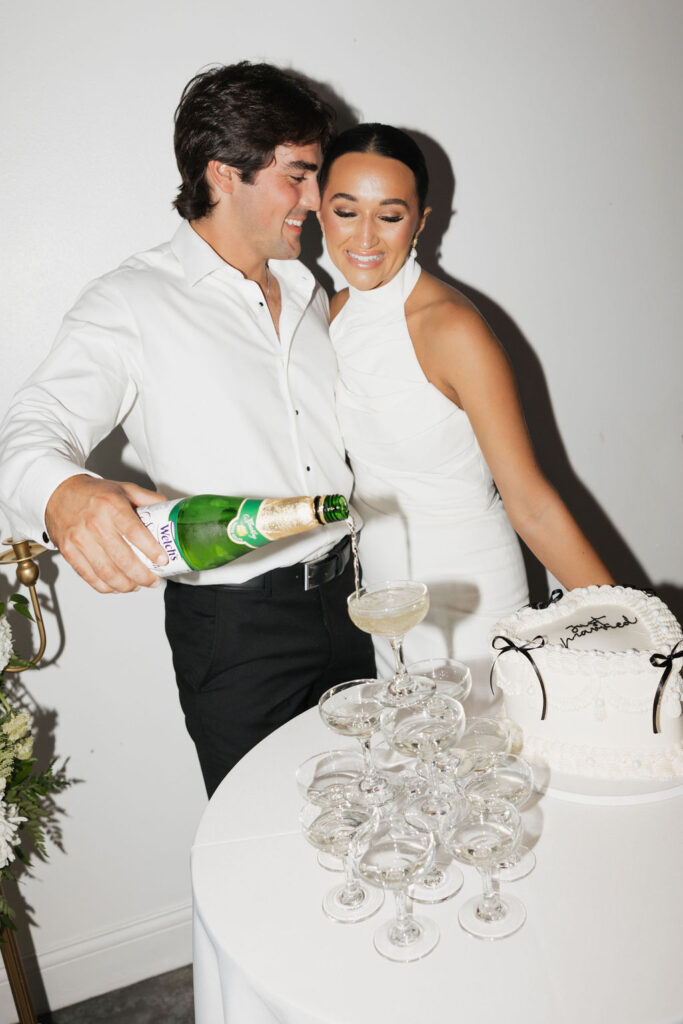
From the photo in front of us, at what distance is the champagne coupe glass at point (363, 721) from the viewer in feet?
4.49

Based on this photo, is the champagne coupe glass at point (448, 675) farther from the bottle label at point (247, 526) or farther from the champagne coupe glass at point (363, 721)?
the bottle label at point (247, 526)

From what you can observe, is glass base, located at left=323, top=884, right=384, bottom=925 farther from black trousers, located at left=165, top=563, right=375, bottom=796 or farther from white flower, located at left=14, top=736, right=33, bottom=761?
white flower, located at left=14, top=736, right=33, bottom=761

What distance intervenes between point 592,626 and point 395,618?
443 mm

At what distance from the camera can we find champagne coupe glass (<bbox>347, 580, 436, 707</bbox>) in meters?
1.45

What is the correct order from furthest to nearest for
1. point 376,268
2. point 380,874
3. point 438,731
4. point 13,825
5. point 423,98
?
point 423,98 < point 376,268 < point 13,825 < point 438,731 < point 380,874

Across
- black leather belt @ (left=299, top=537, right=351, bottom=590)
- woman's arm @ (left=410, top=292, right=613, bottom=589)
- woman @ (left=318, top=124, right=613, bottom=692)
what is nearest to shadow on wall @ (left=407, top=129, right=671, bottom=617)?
woman @ (left=318, top=124, right=613, bottom=692)

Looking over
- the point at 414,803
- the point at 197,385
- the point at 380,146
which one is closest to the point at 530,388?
the point at 380,146

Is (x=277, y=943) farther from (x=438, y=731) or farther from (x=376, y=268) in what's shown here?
(x=376, y=268)

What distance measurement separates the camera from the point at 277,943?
1.28 m

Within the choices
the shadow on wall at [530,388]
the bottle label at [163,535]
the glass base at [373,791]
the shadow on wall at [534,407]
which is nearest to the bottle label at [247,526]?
the bottle label at [163,535]

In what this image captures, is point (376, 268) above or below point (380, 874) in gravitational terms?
above

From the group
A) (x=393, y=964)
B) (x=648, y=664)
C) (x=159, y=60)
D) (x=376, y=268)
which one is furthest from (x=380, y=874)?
(x=159, y=60)

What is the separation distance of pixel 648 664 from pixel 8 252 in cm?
198

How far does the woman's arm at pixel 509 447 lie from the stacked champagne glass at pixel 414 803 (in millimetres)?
628
